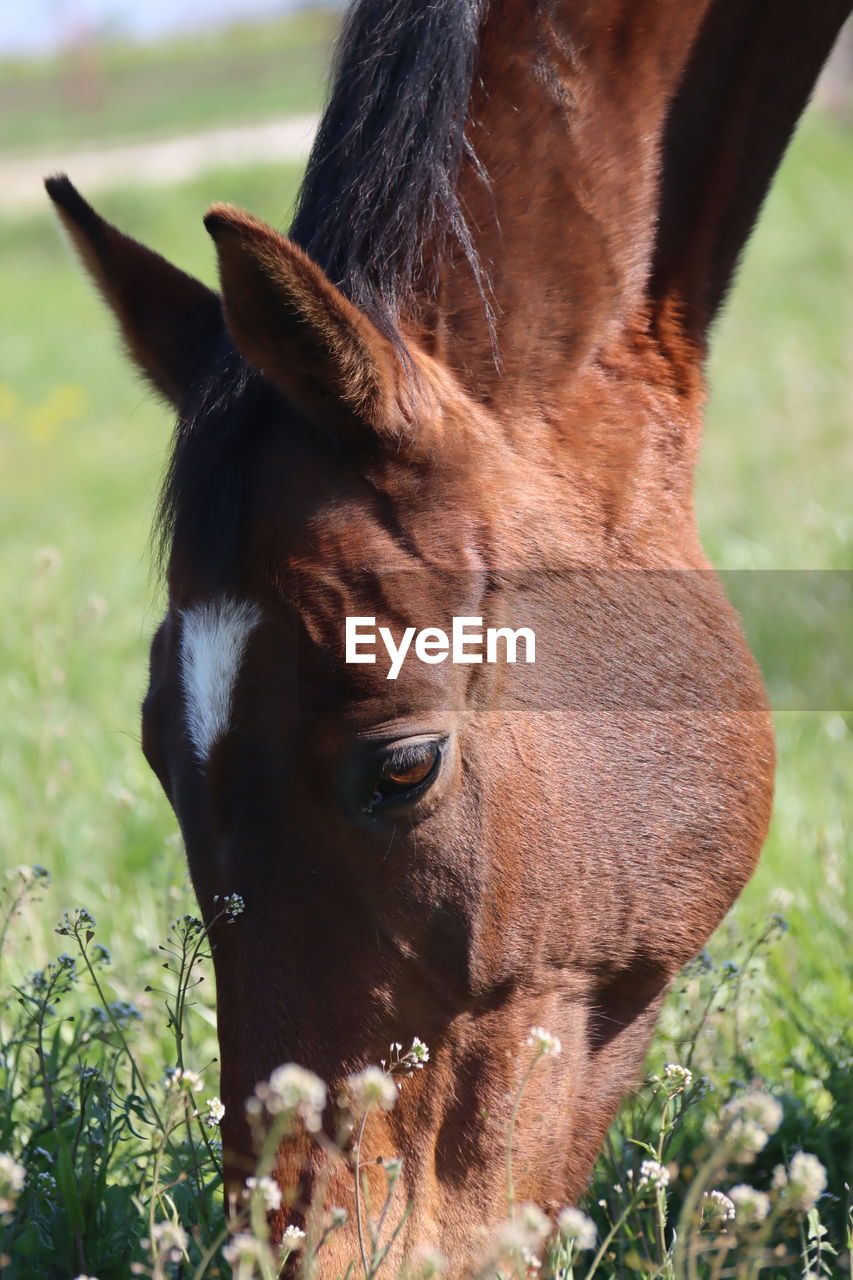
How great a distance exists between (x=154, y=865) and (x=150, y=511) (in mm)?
2396

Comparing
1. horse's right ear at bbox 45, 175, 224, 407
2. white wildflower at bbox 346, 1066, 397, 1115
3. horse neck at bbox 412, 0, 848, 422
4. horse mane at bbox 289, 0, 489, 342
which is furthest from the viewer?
horse's right ear at bbox 45, 175, 224, 407

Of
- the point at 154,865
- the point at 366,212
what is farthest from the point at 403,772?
the point at 154,865

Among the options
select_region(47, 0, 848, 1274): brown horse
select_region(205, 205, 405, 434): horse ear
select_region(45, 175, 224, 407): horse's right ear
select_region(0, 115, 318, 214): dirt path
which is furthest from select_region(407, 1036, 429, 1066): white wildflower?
select_region(0, 115, 318, 214): dirt path

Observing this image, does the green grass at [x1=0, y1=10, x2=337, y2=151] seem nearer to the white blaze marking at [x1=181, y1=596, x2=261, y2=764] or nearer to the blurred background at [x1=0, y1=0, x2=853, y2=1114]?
the blurred background at [x1=0, y1=0, x2=853, y2=1114]

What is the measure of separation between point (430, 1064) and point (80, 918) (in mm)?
651

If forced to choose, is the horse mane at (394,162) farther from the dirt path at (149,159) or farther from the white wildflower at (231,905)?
the dirt path at (149,159)

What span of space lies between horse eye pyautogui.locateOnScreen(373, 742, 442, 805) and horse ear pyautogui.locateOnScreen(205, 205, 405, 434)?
0.46m

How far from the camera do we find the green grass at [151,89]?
33.8m

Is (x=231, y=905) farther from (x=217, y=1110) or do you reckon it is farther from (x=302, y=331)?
(x=302, y=331)

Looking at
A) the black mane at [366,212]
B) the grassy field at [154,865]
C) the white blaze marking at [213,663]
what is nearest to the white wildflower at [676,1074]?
the grassy field at [154,865]

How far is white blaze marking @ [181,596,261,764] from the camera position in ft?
5.87

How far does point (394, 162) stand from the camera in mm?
1979

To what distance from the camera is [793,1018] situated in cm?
278

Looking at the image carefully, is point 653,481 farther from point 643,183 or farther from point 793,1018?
point 793,1018
